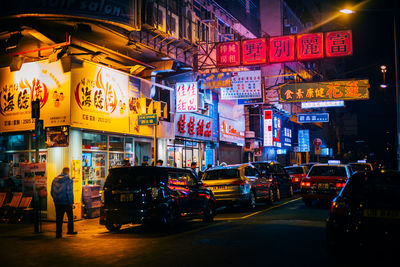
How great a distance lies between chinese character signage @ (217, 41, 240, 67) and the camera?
858 inches

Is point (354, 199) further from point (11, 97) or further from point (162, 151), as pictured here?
point (162, 151)

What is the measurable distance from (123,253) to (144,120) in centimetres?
949

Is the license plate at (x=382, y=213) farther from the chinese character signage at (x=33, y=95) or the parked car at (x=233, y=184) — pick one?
the chinese character signage at (x=33, y=95)

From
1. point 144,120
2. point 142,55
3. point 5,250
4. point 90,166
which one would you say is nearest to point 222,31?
point 142,55

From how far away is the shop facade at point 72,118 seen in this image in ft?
50.2

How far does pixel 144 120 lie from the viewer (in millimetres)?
17734

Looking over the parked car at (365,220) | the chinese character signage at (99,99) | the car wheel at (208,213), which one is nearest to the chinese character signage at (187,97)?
the chinese character signage at (99,99)

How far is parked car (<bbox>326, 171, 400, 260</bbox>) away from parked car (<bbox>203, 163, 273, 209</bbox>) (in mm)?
8561

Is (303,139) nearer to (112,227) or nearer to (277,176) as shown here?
(277,176)

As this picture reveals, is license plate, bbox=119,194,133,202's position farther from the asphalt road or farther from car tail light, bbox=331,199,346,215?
car tail light, bbox=331,199,346,215

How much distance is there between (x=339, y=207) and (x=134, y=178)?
6.14 metres

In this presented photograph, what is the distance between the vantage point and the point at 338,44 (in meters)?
20.8

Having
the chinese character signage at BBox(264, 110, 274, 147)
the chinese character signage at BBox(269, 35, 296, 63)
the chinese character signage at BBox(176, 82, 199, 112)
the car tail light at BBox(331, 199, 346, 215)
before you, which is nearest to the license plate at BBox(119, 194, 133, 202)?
the car tail light at BBox(331, 199, 346, 215)

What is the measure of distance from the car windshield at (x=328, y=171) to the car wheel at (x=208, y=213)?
5.74 m
